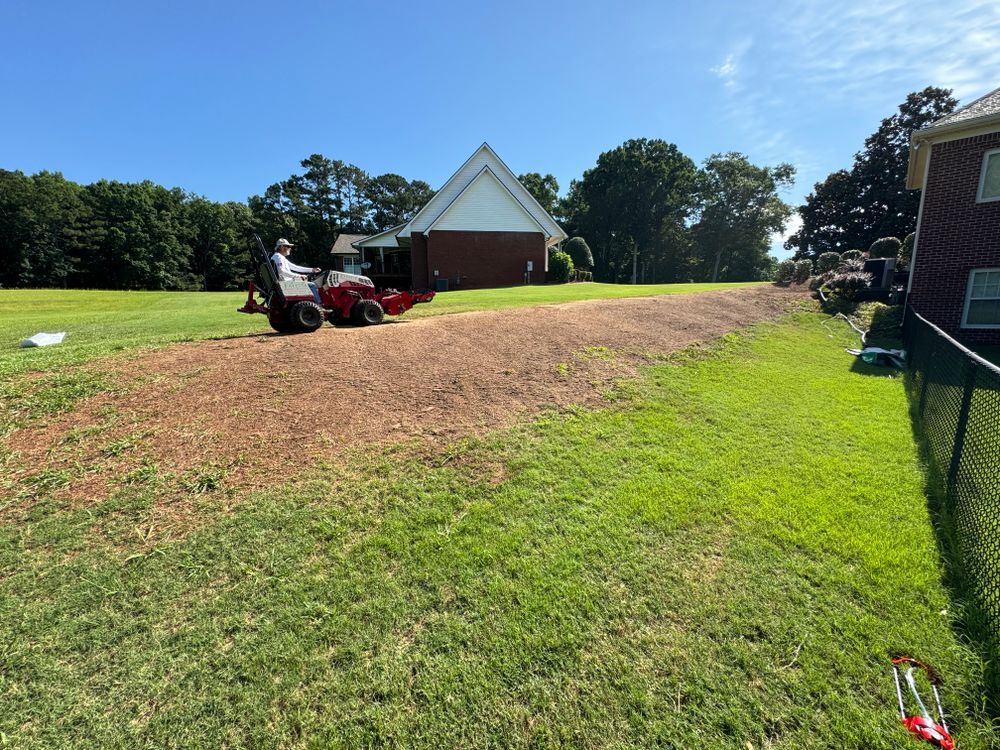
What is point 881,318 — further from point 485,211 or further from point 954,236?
point 485,211

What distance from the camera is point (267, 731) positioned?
2.05 meters

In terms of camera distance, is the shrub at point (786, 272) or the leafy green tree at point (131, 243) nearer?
the shrub at point (786, 272)

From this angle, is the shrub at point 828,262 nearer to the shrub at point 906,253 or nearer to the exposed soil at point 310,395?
the shrub at point 906,253

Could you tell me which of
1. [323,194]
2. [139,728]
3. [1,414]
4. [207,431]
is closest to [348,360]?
[207,431]

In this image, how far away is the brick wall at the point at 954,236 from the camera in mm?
11078

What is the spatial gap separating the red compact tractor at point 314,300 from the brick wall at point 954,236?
14171 mm

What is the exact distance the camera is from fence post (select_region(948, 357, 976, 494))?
4.13 meters

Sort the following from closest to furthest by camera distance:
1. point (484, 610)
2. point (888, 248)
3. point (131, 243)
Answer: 1. point (484, 610)
2. point (888, 248)
3. point (131, 243)

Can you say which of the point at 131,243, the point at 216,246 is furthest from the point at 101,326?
the point at 216,246

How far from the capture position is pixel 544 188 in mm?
62156

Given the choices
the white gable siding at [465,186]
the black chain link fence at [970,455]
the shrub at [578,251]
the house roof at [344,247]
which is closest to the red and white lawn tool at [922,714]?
the black chain link fence at [970,455]

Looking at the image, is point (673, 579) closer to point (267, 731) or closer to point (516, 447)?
point (516, 447)

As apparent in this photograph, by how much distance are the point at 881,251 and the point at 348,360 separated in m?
22.6

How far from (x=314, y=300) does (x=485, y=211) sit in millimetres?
19814
